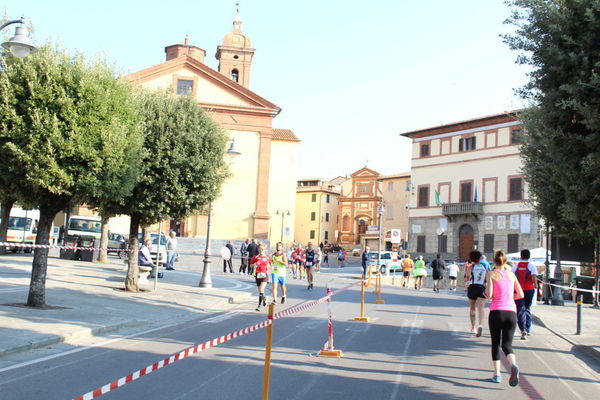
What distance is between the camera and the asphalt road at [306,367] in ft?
23.1

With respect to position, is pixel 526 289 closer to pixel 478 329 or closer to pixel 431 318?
pixel 478 329

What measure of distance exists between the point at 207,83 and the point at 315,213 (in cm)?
3859

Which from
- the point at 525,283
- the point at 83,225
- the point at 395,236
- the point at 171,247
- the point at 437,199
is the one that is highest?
the point at 437,199

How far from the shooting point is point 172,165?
1748 centimetres

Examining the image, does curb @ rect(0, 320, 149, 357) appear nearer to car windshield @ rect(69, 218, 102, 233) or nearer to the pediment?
car windshield @ rect(69, 218, 102, 233)

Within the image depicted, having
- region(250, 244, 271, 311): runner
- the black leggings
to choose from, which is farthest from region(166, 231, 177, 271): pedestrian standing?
the black leggings

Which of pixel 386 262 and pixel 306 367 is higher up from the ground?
pixel 386 262

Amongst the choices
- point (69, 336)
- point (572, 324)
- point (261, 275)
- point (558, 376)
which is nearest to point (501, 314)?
point (558, 376)

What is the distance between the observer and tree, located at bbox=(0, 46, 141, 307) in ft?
38.9

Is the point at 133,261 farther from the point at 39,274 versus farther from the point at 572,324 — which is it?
the point at 572,324

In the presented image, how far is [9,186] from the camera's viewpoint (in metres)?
12.6

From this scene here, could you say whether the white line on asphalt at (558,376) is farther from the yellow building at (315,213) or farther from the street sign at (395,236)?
the yellow building at (315,213)

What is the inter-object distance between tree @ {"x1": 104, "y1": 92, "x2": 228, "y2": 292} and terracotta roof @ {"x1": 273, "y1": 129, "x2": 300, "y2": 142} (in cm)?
4115

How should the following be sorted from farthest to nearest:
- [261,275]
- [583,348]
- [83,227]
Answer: [83,227] → [261,275] → [583,348]
